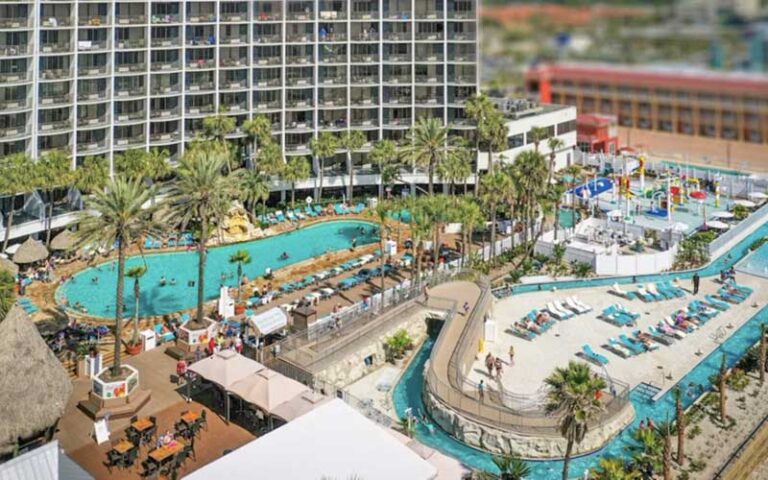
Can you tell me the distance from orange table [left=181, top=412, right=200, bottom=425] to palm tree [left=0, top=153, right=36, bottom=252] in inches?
1282

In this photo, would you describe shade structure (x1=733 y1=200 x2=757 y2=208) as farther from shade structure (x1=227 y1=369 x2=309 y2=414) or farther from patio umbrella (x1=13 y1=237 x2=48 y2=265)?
patio umbrella (x1=13 y1=237 x2=48 y2=265)

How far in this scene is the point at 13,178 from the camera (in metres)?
61.6

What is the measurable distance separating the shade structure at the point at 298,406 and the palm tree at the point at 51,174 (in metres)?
36.7

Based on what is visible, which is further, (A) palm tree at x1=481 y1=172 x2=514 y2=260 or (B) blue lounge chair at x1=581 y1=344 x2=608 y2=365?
(A) palm tree at x1=481 y1=172 x2=514 y2=260

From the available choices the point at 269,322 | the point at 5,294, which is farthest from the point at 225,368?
the point at 5,294

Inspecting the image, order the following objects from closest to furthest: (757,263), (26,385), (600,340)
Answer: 1. (26,385)
2. (600,340)
3. (757,263)

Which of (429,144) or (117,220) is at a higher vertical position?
(429,144)

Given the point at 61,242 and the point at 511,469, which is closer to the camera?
the point at 511,469

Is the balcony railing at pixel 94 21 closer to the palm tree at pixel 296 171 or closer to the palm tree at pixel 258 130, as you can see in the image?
the palm tree at pixel 258 130

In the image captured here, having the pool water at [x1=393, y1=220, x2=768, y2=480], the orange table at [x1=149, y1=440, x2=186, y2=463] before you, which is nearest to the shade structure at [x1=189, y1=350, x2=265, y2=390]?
the orange table at [x1=149, y1=440, x2=186, y2=463]

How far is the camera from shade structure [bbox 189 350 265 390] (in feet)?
127

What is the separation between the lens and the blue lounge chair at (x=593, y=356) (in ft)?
157

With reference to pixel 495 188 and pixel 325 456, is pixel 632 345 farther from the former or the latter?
pixel 325 456

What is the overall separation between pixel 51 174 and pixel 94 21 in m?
17.0
